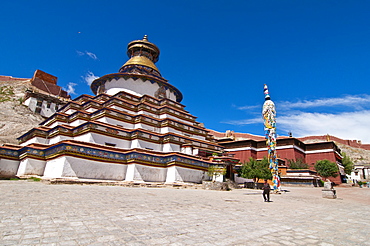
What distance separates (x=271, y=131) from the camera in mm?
19203

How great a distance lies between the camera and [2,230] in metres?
3.42

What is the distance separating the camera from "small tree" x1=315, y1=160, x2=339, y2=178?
34.0 metres

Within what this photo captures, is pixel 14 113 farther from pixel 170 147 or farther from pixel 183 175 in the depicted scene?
pixel 183 175

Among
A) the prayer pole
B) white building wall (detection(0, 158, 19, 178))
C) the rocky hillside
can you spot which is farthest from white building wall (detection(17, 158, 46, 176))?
the prayer pole

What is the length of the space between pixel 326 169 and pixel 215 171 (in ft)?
79.7

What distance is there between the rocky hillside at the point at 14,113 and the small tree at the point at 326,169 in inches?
1709

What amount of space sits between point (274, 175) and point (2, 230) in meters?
17.6

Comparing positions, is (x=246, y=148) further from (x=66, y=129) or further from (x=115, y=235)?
(x=115, y=235)

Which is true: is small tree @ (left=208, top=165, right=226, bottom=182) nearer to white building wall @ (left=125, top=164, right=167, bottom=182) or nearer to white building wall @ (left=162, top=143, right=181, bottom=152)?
white building wall @ (left=162, top=143, right=181, bottom=152)

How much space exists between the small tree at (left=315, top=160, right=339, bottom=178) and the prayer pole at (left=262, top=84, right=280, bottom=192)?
2134cm

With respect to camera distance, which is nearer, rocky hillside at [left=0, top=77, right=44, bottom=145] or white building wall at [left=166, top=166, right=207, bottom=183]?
white building wall at [left=166, top=166, right=207, bottom=183]

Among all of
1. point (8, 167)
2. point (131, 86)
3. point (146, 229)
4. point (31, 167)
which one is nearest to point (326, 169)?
point (131, 86)

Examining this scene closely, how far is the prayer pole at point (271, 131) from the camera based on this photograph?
18078 mm

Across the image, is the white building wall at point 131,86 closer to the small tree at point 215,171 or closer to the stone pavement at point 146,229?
the small tree at point 215,171
